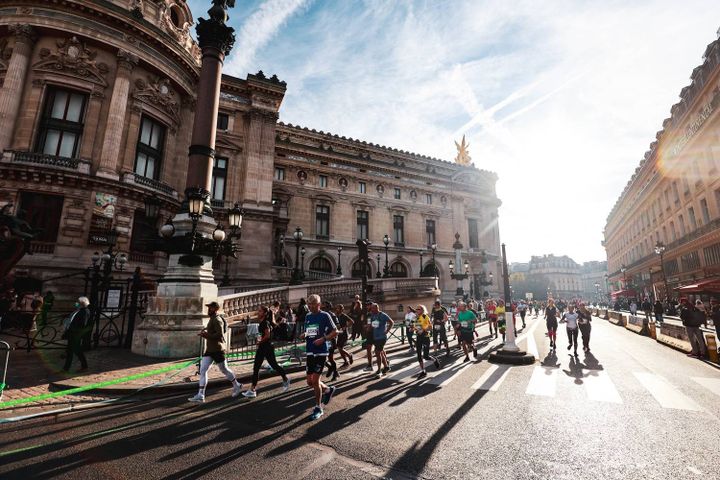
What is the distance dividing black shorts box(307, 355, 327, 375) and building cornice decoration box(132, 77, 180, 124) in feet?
78.9

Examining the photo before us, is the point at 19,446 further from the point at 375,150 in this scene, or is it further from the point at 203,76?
the point at 375,150

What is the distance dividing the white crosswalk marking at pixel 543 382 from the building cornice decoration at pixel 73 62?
89.2 ft

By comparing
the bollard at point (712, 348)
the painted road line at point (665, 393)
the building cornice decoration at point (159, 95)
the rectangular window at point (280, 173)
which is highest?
the building cornice decoration at point (159, 95)

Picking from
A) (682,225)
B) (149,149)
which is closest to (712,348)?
(149,149)

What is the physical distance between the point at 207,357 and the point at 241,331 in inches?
238

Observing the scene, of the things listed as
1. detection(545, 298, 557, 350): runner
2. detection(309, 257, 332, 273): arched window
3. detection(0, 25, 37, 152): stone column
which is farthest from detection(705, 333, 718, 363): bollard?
detection(0, 25, 37, 152): stone column

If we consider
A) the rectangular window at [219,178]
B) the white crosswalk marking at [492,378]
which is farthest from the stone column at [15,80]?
the white crosswalk marking at [492,378]

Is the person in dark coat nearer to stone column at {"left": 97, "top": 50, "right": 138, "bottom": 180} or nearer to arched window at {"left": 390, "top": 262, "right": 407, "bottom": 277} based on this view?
stone column at {"left": 97, "top": 50, "right": 138, "bottom": 180}

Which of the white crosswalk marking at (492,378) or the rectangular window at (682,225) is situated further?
the rectangular window at (682,225)

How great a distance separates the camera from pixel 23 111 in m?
19.0

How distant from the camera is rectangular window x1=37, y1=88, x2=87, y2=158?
19.4 m

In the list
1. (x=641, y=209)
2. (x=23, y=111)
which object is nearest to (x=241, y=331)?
(x=23, y=111)

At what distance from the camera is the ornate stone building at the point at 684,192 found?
25.1m

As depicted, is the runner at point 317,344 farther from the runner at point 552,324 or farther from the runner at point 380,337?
the runner at point 552,324
